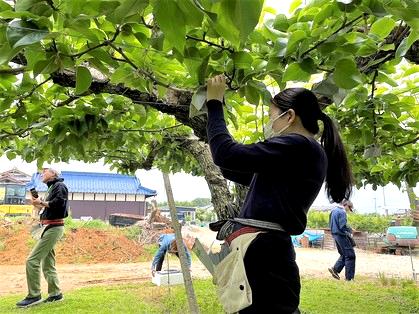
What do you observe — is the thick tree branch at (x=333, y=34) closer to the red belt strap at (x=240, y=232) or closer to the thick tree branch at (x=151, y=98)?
the red belt strap at (x=240, y=232)

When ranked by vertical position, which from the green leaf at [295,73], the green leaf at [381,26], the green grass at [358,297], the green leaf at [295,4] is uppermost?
the green leaf at [295,4]

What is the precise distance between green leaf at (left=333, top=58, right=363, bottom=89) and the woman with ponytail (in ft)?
0.63

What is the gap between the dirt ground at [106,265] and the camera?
701cm

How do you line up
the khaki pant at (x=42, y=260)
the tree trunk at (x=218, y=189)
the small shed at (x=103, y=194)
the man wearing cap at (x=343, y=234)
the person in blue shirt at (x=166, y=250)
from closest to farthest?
the tree trunk at (x=218, y=189), the khaki pant at (x=42, y=260), the person in blue shirt at (x=166, y=250), the man wearing cap at (x=343, y=234), the small shed at (x=103, y=194)

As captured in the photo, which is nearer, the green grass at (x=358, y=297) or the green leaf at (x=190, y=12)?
the green leaf at (x=190, y=12)

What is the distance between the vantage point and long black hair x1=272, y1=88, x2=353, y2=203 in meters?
1.26

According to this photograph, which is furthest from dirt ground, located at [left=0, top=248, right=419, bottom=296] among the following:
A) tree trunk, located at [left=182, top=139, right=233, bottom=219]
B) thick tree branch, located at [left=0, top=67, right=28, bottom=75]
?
thick tree branch, located at [left=0, top=67, right=28, bottom=75]

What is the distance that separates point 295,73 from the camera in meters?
1.08

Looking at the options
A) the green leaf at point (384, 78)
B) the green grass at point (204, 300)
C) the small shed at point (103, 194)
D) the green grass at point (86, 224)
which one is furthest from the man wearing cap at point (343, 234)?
the small shed at point (103, 194)

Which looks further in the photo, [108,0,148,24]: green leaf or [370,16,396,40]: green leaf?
[370,16,396,40]: green leaf

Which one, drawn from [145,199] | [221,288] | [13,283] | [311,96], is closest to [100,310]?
[13,283]

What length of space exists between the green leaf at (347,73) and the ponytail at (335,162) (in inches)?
10.7

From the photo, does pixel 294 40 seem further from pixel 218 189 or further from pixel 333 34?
pixel 218 189

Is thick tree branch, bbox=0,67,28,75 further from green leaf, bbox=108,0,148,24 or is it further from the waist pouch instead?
the waist pouch
